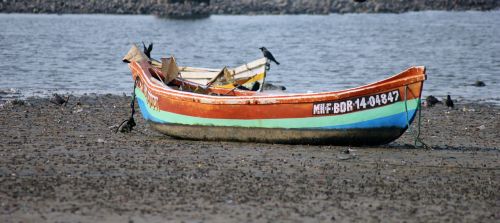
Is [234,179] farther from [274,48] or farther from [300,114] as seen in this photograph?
[274,48]

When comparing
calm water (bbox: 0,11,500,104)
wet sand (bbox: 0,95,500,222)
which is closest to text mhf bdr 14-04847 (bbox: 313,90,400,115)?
wet sand (bbox: 0,95,500,222)

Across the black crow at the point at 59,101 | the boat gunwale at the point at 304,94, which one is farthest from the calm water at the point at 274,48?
the boat gunwale at the point at 304,94

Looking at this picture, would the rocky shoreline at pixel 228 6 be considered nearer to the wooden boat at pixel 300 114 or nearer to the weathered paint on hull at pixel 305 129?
the wooden boat at pixel 300 114

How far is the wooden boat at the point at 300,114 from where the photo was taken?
15.1 m

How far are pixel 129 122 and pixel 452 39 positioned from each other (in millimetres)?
43181

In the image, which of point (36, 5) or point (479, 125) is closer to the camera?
point (479, 125)

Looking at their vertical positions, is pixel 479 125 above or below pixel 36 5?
above

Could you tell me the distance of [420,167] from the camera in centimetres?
1419

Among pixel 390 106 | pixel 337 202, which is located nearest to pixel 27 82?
pixel 390 106

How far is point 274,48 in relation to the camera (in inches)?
2035

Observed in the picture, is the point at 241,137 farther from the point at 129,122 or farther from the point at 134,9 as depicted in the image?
the point at 134,9

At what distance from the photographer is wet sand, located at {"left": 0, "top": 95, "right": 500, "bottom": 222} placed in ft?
36.3

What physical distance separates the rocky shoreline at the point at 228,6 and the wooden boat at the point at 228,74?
64.4 meters

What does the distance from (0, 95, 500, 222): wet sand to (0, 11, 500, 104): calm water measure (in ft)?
32.6
